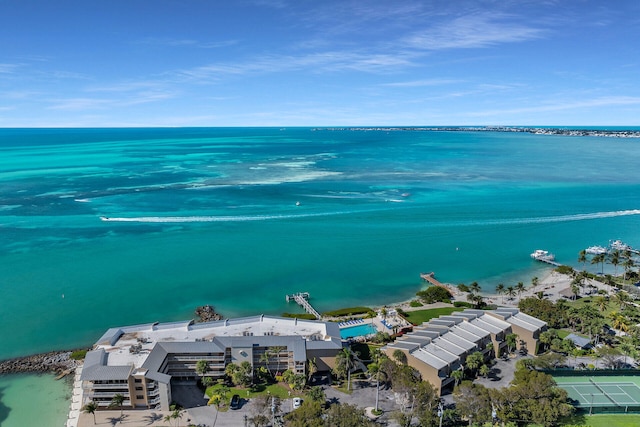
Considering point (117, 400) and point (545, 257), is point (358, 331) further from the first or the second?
point (545, 257)

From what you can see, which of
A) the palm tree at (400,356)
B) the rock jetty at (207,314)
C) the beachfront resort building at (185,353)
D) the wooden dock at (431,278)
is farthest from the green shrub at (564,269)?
the rock jetty at (207,314)

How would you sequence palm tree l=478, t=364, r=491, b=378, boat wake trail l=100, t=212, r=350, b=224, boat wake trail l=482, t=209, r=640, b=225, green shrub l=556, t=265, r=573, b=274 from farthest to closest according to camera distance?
boat wake trail l=482, t=209, r=640, b=225, boat wake trail l=100, t=212, r=350, b=224, green shrub l=556, t=265, r=573, b=274, palm tree l=478, t=364, r=491, b=378

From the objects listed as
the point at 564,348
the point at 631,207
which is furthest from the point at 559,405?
the point at 631,207

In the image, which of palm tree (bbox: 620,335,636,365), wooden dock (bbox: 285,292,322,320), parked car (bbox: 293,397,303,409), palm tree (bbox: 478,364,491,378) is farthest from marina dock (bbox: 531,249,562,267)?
parked car (bbox: 293,397,303,409)

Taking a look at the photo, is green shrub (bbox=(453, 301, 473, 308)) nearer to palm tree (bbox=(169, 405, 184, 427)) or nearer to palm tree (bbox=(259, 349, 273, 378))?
palm tree (bbox=(259, 349, 273, 378))

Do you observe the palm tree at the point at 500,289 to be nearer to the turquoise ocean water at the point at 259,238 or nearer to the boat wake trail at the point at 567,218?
the turquoise ocean water at the point at 259,238

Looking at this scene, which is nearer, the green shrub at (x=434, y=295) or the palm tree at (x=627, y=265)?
the green shrub at (x=434, y=295)
